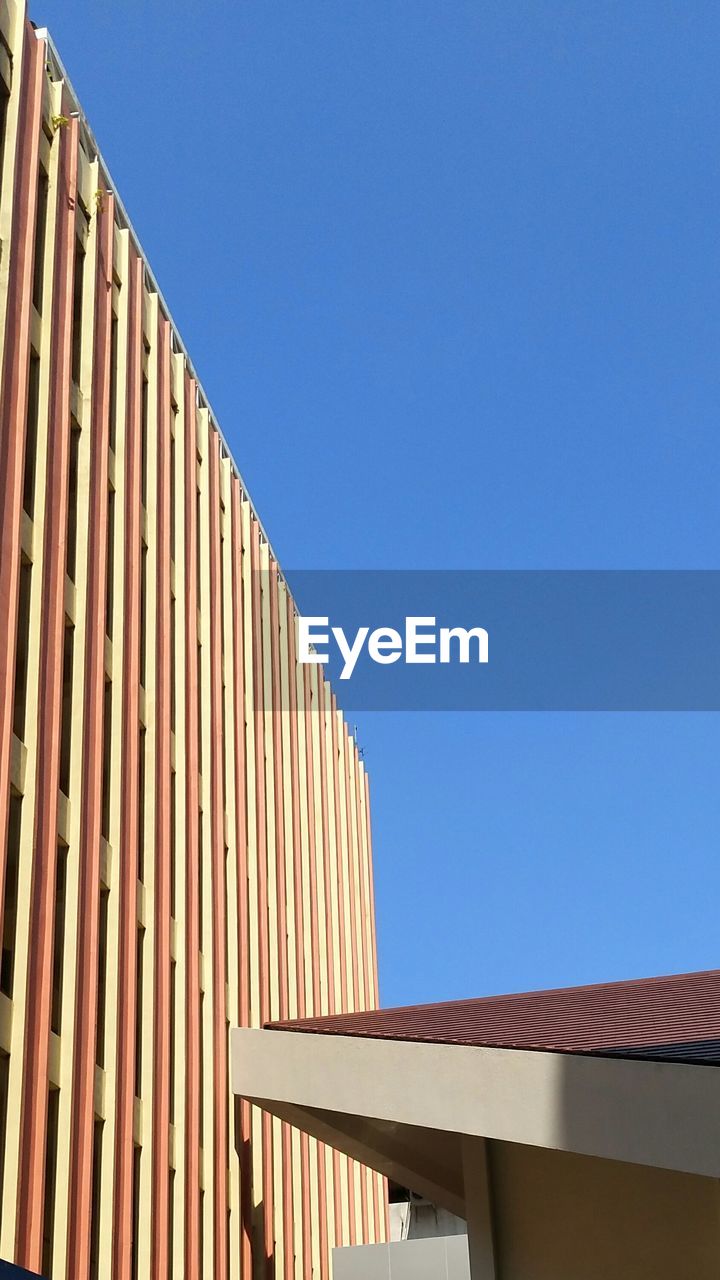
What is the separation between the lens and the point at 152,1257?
13508 millimetres

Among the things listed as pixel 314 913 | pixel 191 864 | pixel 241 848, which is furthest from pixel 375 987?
pixel 191 864

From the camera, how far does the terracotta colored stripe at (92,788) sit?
1204 centimetres

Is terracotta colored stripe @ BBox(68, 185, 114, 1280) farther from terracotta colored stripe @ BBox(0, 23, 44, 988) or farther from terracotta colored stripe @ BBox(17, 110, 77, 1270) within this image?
terracotta colored stripe @ BBox(0, 23, 44, 988)

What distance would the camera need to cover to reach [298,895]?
2178cm

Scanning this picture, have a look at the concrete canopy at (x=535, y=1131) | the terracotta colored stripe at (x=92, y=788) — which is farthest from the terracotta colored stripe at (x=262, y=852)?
the terracotta colored stripe at (x=92, y=788)

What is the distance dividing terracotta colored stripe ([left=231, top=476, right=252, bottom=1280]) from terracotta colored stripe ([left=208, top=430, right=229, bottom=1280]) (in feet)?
2.02

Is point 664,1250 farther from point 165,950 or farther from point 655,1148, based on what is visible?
point 165,950

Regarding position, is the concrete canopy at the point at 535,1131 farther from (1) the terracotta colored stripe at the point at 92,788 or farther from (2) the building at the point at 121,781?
(1) the terracotta colored stripe at the point at 92,788

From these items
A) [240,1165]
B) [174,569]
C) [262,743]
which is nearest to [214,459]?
[174,569]

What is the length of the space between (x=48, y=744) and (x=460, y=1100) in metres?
4.80

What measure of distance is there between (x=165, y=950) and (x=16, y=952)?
3738mm

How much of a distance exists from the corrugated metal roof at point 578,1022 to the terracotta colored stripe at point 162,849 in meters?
1.34

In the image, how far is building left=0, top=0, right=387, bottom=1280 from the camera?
11922 millimetres

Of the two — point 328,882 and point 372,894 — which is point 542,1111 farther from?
point 372,894
